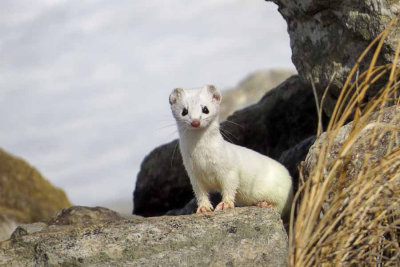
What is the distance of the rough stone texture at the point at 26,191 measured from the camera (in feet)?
48.6

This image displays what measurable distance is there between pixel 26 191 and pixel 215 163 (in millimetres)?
9230

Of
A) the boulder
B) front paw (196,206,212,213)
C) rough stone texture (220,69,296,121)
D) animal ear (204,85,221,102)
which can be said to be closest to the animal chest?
front paw (196,206,212,213)

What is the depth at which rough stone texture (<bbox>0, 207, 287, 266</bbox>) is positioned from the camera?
562cm

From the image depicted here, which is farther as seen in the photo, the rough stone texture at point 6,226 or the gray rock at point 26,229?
the rough stone texture at point 6,226

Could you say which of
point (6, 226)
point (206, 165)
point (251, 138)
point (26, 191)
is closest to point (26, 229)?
point (206, 165)

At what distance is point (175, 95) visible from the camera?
6.97 meters

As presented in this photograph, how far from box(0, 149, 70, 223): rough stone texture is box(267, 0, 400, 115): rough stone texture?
7867 millimetres

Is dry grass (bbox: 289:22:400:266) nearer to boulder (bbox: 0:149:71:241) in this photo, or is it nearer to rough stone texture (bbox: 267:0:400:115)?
rough stone texture (bbox: 267:0:400:115)

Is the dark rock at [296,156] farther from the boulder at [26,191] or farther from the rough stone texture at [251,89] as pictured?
the rough stone texture at [251,89]

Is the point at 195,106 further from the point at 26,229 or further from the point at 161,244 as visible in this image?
the point at 26,229

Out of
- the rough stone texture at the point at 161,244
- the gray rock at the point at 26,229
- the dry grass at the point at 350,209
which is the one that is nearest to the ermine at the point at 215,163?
the rough stone texture at the point at 161,244

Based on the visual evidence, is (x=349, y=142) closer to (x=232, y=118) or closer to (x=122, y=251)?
(x=122, y=251)

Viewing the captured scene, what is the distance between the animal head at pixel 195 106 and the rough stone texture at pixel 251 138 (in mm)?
3459

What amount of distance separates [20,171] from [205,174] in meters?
9.34
